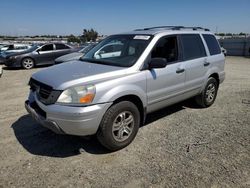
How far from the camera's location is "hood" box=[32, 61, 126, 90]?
11.2 feet

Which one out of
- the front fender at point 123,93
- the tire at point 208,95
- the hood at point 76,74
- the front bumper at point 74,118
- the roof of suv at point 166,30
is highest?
the roof of suv at point 166,30

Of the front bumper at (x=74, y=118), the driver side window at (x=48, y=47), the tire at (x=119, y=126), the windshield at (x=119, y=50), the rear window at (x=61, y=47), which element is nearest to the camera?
the front bumper at (x=74, y=118)

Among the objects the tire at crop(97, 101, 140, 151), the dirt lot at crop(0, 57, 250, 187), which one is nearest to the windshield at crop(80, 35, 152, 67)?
the tire at crop(97, 101, 140, 151)

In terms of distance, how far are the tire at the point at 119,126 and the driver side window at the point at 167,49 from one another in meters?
1.10

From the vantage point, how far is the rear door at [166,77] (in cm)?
420

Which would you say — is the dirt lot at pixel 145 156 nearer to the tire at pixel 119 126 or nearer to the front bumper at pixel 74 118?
the tire at pixel 119 126

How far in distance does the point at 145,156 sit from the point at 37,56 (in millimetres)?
12085

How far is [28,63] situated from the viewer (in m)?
13.9

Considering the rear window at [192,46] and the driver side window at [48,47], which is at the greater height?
the rear window at [192,46]

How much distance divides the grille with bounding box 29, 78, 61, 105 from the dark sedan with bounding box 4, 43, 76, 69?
10716mm

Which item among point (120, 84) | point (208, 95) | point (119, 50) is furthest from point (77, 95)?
point (208, 95)

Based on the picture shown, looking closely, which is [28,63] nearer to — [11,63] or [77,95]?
[11,63]

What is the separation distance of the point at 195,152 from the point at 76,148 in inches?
74.3

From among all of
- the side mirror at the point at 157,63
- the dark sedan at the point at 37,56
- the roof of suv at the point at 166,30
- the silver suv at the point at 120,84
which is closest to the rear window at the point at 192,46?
the silver suv at the point at 120,84
